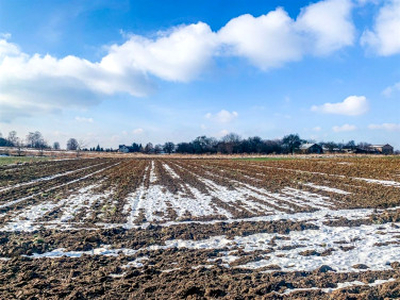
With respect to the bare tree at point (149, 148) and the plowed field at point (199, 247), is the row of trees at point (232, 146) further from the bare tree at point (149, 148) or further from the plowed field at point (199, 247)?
the plowed field at point (199, 247)

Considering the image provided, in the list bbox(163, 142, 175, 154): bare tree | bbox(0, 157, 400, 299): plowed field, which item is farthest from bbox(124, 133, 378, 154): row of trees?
bbox(0, 157, 400, 299): plowed field

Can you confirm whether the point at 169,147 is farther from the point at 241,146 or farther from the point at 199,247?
the point at 199,247

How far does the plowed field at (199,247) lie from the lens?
4.65 metres

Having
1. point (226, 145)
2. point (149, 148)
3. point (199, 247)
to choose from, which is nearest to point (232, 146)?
point (226, 145)

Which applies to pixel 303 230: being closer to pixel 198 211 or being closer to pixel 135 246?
pixel 198 211

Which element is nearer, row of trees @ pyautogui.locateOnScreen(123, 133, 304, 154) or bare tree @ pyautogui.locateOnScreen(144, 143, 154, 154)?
row of trees @ pyautogui.locateOnScreen(123, 133, 304, 154)

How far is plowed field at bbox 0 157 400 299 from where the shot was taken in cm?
465

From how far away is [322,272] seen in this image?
5.21 meters

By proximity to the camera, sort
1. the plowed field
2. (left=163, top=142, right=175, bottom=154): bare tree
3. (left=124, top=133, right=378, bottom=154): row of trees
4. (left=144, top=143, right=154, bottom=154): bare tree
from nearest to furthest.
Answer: the plowed field < (left=124, top=133, right=378, bottom=154): row of trees < (left=163, top=142, right=175, bottom=154): bare tree < (left=144, top=143, right=154, bottom=154): bare tree

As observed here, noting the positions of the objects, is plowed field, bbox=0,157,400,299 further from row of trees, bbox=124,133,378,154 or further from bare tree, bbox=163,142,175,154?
bare tree, bbox=163,142,175,154

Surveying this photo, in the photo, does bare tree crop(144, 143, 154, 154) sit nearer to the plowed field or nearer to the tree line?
the tree line

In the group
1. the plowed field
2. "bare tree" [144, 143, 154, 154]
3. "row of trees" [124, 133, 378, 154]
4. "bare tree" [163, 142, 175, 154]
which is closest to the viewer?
the plowed field

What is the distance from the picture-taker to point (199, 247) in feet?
21.7

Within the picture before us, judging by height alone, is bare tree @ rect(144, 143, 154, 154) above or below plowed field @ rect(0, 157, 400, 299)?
above
